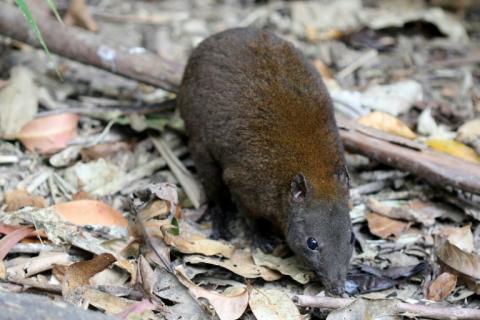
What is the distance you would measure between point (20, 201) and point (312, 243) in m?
2.30

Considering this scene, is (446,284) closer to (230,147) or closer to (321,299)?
(321,299)

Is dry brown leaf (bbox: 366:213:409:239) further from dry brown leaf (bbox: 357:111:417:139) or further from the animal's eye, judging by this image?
dry brown leaf (bbox: 357:111:417:139)

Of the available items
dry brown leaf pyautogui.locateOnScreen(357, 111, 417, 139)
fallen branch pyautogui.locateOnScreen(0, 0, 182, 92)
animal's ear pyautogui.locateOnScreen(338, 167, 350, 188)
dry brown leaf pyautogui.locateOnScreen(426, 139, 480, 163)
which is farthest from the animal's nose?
fallen branch pyautogui.locateOnScreen(0, 0, 182, 92)

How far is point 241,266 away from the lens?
5.46 metres

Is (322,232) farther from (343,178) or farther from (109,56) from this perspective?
(109,56)

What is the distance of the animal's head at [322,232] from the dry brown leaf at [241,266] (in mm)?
276

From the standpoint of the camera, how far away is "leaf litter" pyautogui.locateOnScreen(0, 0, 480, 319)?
16.6 feet

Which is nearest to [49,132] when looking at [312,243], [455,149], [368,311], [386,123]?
[312,243]

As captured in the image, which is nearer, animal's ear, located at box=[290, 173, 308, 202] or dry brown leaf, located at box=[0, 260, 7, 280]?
dry brown leaf, located at box=[0, 260, 7, 280]

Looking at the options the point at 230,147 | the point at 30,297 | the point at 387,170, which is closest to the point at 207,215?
the point at 230,147

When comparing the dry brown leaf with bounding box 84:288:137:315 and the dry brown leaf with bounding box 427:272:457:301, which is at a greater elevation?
the dry brown leaf with bounding box 84:288:137:315

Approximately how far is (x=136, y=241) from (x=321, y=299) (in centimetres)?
144

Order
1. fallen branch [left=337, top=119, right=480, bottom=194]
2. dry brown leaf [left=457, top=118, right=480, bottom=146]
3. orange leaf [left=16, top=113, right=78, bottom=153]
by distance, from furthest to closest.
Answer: dry brown leaf [left=457, top=118, right=480, bottom=146], orange leaf [left=16, top=113, right=78, bottom=153], fallen branch [left=337, top=119, right=480, bottom=194]

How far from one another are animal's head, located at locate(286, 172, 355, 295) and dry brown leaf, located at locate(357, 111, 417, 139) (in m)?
1.45
